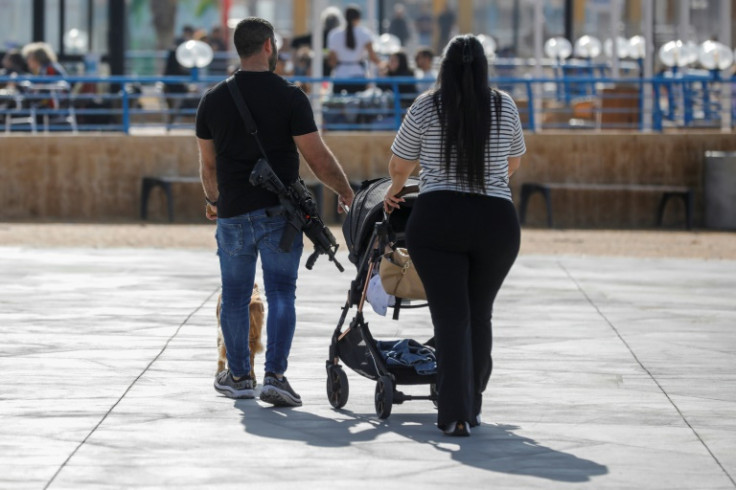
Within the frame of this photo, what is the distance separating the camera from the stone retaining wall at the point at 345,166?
71.3ft

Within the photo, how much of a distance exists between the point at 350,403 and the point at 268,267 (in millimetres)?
715

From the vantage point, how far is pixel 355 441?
6.74 metres

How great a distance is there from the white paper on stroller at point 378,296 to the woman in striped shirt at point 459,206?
0.62 meters

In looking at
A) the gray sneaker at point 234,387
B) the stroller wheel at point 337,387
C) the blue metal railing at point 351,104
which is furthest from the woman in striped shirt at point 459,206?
the blue metal railing at point 351,104

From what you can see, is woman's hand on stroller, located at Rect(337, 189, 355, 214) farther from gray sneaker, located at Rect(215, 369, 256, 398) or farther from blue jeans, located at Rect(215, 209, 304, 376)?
gray sneaker, located at Rect(215, 369, 256, 398)

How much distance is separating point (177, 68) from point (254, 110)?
1809cm

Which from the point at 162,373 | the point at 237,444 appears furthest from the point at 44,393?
the point at 237,444

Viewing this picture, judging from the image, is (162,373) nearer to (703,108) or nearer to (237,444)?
(237,444)

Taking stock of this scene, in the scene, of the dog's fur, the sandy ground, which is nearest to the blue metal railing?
the sandy ground

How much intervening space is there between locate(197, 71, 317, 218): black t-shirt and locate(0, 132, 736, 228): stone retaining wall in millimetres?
14043

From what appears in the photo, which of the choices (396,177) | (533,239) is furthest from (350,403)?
(533,239)

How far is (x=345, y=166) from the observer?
71.4 ft

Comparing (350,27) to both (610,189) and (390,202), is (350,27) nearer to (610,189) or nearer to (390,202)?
(610,189)

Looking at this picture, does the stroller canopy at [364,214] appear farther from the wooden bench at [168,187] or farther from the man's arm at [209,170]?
the wooden bench at [168,187]
